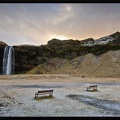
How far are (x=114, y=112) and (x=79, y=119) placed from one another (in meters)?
11.3

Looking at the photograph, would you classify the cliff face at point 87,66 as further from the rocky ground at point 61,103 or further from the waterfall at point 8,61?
the rocky ground at point 61,103

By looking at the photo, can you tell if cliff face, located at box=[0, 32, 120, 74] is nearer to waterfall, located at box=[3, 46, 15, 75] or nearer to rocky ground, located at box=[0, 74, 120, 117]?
waterfall, located at box=[3, 46, 15, 75]

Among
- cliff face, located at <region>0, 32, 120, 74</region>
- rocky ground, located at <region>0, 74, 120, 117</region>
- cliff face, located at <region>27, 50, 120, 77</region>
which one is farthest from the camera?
cliff face, located at <region>0, 32, 120, 74</region>

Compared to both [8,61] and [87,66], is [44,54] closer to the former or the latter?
[8,61]

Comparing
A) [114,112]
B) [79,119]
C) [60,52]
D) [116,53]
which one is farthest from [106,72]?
[79,119]

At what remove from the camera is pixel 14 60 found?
90.8 meters

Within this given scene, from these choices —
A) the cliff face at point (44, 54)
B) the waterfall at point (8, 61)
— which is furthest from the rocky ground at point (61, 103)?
the cliff face at point (44, 54)

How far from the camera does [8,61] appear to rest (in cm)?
8850

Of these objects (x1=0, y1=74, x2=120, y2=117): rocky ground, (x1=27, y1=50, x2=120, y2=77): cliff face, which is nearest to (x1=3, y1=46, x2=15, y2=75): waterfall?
(x1=27, y1=50, x2=120, y2=77): cliff face

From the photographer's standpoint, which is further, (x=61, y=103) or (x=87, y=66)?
(x=87, y=66)

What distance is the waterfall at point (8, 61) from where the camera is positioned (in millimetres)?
85769

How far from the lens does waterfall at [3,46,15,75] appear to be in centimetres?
8577

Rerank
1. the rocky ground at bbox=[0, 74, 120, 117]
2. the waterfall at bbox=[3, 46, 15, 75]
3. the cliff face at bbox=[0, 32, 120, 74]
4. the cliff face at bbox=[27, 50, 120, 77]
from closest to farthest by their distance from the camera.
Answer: the rocky ground at bbox=[0, 74, 120, 117], the cliff face at bbox=[27, 50, 120, 77], the waterfall at bbox=[3, 46, 15, 75], the cliff face at bbox=[0, 32, 120, 74]

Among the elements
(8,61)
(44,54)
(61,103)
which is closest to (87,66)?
(44,54)
